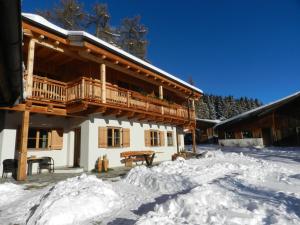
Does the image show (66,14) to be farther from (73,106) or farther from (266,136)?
(266,136)

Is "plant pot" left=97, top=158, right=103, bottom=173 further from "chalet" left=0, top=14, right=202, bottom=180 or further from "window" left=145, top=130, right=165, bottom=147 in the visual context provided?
"window" left=145, top=130, right=165, bottom=147

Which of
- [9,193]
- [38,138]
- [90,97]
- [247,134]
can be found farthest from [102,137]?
[247,134]

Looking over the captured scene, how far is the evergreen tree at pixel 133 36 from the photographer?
33156 mm

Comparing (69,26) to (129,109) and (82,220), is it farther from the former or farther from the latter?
(82,220)

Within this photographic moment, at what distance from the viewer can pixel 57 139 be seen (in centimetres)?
1230

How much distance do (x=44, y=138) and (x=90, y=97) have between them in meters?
3.30

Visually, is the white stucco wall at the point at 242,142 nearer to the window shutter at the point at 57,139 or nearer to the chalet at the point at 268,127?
the chalet at the point at 268,127

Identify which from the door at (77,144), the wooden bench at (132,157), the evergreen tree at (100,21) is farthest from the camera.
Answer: the evergreen tree at (100,21)

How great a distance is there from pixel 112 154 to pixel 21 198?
6762 mm

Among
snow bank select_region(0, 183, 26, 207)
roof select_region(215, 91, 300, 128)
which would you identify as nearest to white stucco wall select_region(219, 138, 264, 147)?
roof select_region(215, 91, 300, 128)

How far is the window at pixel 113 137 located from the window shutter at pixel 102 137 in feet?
1.92

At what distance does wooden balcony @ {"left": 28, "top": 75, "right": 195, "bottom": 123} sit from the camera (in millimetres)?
10758

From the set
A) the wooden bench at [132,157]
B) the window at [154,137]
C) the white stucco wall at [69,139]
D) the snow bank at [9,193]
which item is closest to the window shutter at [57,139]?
the white stucco wall at [69,139]

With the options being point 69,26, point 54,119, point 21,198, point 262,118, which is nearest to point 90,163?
point 54,119
